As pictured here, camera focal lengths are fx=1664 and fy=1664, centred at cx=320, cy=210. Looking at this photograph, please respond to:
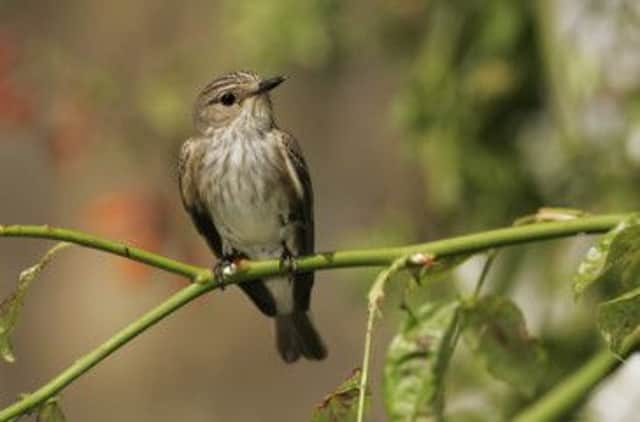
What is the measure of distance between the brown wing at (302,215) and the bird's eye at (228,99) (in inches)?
5.2

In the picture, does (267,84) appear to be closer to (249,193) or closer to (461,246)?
(249,193)

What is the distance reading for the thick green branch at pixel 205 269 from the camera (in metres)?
1.82

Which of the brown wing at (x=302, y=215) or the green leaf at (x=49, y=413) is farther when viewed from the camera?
the brown wing at (x=302, y=215)

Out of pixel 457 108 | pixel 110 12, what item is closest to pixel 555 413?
pixel 457 108

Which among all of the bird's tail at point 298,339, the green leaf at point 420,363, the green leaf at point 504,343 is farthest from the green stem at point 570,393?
the bird's tail at point 298,339

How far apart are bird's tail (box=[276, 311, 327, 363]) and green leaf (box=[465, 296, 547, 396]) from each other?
114cm

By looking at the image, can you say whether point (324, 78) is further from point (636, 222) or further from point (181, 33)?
point (636, 222)

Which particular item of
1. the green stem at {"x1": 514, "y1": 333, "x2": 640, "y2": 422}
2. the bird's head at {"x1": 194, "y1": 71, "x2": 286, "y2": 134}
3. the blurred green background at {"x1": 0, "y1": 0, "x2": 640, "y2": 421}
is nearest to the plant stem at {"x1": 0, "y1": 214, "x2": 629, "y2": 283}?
the green stem at {"x1": 514, "y1": 333, "x2": 640, "y2": 422}

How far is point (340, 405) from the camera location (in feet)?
6.12

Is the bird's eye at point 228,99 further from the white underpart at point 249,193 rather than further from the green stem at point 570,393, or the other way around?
the green stem at point 570,393

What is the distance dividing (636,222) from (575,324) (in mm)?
1422

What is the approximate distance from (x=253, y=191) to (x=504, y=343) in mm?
1262

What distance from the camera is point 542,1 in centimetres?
324

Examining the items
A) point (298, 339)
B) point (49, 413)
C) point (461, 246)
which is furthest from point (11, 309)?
point (298, 339)
